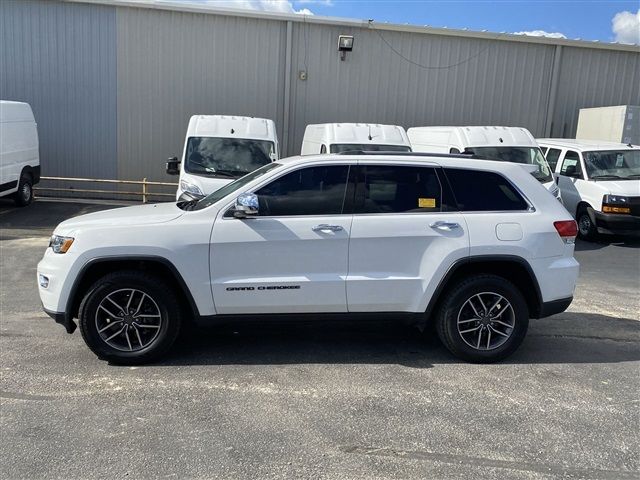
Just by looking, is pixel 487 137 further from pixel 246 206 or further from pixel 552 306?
pixel 246 206

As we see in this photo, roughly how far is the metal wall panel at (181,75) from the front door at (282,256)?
11.3 m

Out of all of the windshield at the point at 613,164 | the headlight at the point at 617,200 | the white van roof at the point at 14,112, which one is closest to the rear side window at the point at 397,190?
the headlight at the point at 617,200

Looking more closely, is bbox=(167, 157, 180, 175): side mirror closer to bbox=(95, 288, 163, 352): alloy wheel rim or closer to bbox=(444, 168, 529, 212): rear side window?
bbox=(95, 288, 163, 352): alloy wheel rim

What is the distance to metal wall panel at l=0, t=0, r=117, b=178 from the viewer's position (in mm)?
14586

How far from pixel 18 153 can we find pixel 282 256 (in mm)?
10594

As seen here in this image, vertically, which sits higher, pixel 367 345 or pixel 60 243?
pixel 60 243

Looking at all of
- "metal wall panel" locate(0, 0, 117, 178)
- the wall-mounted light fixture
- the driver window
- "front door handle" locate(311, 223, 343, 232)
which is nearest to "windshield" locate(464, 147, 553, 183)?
the driver window

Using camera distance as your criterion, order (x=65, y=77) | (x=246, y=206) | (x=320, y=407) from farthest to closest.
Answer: (x=65, y=77)
(x=246, y=206)
(x=320, y=407)

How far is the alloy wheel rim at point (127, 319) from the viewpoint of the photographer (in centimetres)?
443

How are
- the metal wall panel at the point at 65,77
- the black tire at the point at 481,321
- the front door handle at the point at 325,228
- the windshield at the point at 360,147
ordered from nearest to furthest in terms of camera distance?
1. the front door handle at the point at 325,228
2. the black tire at the point at 481,321
3. the windshield at the point at 360,147
4. the metal wall panel at the point at 65,77

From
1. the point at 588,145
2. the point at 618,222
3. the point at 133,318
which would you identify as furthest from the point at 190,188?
the point at 588,145

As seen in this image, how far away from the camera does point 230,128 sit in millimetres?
10133

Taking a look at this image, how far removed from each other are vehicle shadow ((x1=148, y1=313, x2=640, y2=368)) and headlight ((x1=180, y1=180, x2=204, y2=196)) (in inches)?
148

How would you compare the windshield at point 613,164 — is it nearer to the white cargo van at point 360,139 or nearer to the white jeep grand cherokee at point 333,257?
the white cargo van at point 360,139
